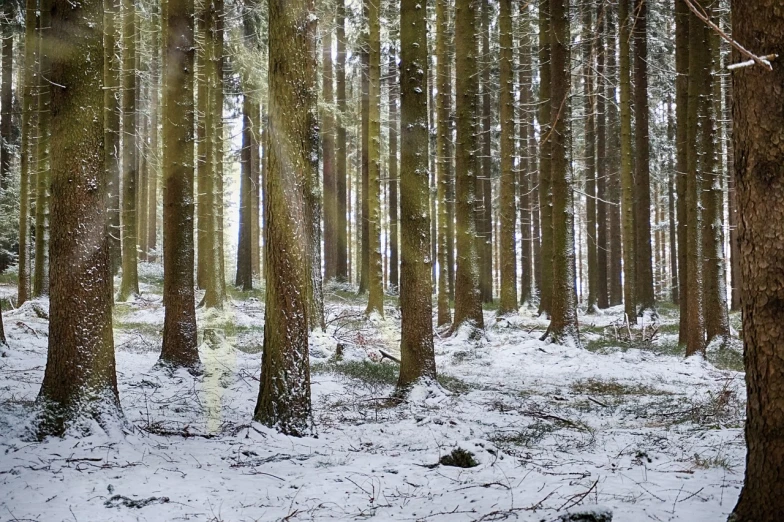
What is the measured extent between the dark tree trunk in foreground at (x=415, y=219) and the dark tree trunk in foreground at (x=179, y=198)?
3.77 m

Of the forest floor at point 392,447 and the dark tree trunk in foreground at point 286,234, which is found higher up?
the dark tree trunk in foreground at point 286,234

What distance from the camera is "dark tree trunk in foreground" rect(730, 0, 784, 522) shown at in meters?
3.13

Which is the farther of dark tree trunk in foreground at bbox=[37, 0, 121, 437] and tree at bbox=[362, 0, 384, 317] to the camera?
tree at bbox=[362, 0, 384, 317]

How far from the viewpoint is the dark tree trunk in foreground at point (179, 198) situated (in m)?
9.80

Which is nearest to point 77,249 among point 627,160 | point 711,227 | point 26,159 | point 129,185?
point 711,227

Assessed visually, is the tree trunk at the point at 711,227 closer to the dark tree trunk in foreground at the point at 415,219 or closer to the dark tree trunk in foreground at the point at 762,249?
the dark tree trunk in foreground at the point at 415,219

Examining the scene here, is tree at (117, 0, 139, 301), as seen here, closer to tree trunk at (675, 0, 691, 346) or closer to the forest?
the forest

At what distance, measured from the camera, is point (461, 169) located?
44.9ft

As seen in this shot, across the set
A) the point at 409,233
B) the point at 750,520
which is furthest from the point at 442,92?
the point at 750,520

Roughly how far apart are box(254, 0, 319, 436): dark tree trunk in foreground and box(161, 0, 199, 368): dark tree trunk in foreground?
3808 millimetres

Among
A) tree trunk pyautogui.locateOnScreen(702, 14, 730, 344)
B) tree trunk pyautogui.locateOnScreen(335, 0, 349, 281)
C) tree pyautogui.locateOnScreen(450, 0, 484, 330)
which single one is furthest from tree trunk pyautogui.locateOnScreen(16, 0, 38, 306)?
tree trunk pyautogui.locateOnScreen(702, 14, 730, 344)

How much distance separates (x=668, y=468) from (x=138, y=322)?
14.6 m

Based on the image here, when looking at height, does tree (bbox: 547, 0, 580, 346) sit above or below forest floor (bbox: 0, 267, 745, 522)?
above

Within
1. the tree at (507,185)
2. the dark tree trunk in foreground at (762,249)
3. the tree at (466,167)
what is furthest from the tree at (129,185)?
the dark tree trunk in foreground at (762,249)
